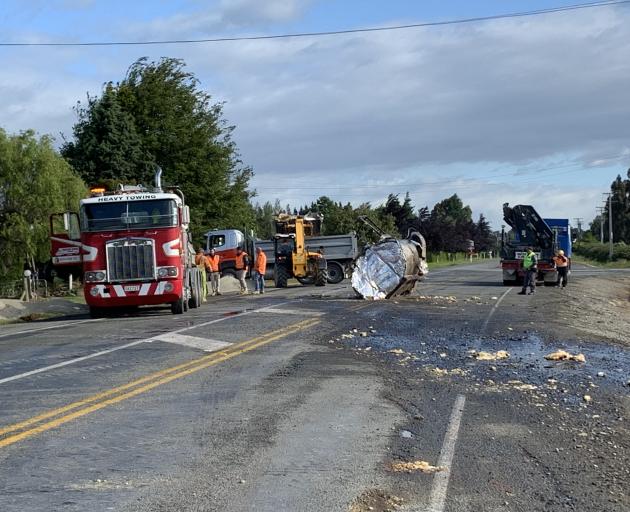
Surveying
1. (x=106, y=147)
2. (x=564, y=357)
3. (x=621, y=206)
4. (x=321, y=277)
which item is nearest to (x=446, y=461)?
(x=564, y=357)

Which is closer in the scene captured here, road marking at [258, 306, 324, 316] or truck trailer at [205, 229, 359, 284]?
road marking at [258, 306, 324, 316]

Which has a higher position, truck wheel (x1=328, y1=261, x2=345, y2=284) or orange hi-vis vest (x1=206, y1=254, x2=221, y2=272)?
orange hi-vis vest (x1=206, y1=254, x2=221, y2=272)

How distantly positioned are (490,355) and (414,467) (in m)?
7.19

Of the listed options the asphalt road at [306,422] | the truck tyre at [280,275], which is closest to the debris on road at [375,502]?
the asphalt road at [306,422]

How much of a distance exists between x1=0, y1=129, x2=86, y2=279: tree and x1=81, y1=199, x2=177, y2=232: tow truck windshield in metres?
16.7

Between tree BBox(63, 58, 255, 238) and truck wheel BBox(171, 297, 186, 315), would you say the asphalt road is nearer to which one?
truck wheel BBox(171, 297, 186, 315)

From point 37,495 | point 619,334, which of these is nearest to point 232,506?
point 37,495

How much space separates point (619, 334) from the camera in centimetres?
1988

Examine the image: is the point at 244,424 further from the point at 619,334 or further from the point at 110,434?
the point at 619,334

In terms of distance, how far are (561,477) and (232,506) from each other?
8.98 ft

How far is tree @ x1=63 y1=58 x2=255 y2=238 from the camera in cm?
5228

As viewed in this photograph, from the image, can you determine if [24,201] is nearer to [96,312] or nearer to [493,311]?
[96,312]

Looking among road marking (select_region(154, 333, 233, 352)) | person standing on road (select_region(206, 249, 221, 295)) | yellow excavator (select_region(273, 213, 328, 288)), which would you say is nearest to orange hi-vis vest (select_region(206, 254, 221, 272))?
person standing on road (select_region(206, 249, 221, 295))

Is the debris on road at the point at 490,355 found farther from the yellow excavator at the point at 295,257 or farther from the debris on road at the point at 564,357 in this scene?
the yellow excavator at the point at 295,257
